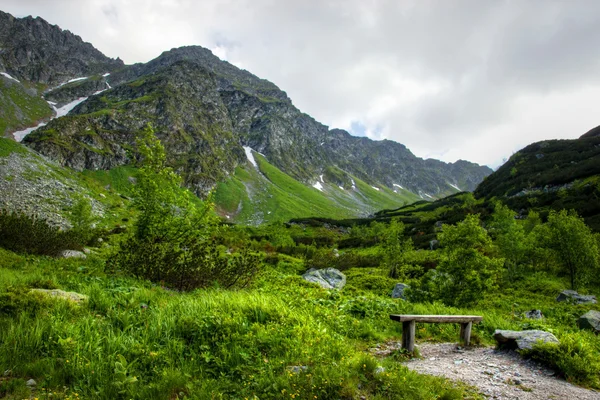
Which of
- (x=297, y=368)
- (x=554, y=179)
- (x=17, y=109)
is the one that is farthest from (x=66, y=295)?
(x=17, y=109)

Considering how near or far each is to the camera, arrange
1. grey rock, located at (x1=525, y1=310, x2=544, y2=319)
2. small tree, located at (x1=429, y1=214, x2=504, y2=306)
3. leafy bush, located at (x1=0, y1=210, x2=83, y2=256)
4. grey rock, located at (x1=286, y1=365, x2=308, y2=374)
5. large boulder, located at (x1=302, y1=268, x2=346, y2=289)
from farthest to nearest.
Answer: large boulder, located at (x1=302, y1=268, x2=346, y2=289) < grey rock, located at (x1=525, y1=310, x2=544, y2=319) < leafy bush, located at (x1=0, y1=210, x2=83, y2=256) < small tree, located at (x1=429, y1=214, x2=504, y2=306) < grey rock, located at (x1=286, y1=365, x2=308, y2=374)

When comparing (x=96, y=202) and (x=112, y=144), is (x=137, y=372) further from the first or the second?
(x=112, y=144)

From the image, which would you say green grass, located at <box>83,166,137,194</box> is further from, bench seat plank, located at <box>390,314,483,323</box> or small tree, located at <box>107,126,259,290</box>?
bench seat plank, located at <box>390,314,483,323</box>

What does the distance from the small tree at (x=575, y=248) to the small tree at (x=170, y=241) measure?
2747 centimetres

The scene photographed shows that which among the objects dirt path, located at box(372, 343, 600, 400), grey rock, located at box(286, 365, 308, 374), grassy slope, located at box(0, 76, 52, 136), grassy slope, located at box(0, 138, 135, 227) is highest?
grassy slope, located at box(0, 76, 52, 136)

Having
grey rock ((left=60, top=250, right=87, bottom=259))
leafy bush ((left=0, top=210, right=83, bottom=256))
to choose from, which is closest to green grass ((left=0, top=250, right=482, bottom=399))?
leafy bush ((left=0, top=210, right=83, bottom=256))

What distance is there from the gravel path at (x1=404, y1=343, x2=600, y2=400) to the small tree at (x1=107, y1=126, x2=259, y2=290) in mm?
6913

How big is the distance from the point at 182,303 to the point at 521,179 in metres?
110

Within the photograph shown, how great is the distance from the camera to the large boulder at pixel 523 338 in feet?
25.9

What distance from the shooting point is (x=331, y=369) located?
18.0 ft

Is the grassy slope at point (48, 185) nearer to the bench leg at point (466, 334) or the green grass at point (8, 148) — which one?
the green grass at point (8, 148)

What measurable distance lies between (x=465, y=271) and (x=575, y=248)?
732 inches

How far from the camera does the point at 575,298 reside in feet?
69.3

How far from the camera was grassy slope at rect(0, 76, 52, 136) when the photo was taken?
14925cm
